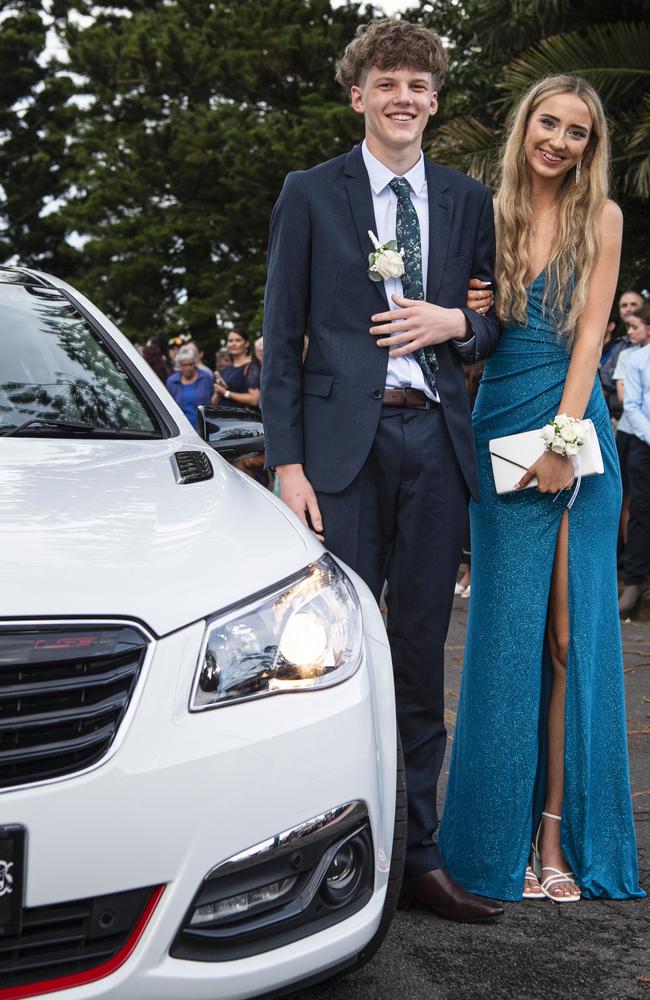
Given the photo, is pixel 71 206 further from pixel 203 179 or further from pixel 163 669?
pixel 163 669

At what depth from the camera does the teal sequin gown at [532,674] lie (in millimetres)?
3068

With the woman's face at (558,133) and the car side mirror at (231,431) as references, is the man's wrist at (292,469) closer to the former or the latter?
the car side mirror at (231,431)

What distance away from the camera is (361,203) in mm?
2877

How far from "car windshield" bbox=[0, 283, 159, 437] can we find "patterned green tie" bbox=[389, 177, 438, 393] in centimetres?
68

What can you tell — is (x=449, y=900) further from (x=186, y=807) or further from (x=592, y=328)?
(x=592, y=328)

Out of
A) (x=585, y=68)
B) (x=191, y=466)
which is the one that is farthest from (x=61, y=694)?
(x=585, y=68)

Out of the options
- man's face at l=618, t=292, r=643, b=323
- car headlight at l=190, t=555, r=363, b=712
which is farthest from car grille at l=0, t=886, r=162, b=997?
man's face at l=618, t=292, r=643, b=323

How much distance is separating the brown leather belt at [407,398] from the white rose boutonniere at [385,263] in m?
0.27

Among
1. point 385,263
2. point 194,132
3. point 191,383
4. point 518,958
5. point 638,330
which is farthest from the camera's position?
point 194,132

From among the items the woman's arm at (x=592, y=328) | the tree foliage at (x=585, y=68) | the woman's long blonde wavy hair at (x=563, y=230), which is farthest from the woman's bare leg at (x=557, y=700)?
the tree foliage at (x=585, y=68)

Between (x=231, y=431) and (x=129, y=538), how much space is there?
1045mm

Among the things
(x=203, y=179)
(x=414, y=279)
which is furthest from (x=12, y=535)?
(x=203, y=179)

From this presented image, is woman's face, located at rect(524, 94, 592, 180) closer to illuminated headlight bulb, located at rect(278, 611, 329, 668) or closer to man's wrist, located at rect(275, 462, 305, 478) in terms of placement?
man's wrist, located at rect(275, 462, 305, 478)

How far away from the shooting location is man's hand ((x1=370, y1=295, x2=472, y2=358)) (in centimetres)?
279
